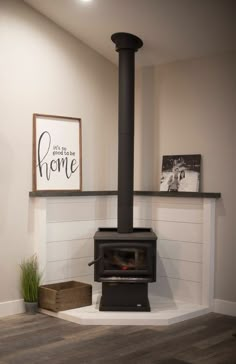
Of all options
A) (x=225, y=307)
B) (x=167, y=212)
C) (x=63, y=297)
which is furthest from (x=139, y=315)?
(x=167, y=212)

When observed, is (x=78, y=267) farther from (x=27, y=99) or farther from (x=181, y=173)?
(x=27, y=99)

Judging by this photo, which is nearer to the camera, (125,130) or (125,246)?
(125,246)

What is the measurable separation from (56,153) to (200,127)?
136 cm

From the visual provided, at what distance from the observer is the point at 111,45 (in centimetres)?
485

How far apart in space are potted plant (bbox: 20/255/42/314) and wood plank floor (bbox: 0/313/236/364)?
13 cm

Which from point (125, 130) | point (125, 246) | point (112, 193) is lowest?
point (125, 246)

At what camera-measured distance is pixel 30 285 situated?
441cm

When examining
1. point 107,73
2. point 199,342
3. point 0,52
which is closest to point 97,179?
point 107,73

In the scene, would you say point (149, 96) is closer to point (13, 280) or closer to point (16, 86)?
point (16, 86)

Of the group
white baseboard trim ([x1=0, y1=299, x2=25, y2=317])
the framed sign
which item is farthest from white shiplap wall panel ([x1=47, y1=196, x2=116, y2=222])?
white baseboard trim ([x1=0, y1=299, x2=25, y2=317])

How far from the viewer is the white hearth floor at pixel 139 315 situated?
4074 mm

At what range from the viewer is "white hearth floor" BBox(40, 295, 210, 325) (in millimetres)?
4074

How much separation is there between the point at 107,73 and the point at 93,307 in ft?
7.64

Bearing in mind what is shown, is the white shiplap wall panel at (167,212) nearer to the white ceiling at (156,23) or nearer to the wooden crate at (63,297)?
the wooden crate at (63,297)
